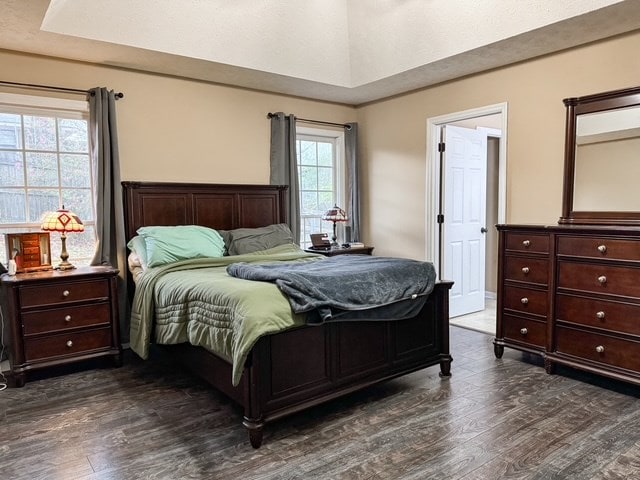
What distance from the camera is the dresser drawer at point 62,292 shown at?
3.16 m

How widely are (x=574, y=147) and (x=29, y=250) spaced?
4.21 metres

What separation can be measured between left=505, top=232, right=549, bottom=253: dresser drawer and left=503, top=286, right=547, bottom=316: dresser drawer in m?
0.31

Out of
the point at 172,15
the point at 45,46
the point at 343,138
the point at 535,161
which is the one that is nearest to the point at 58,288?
the point at 45,46

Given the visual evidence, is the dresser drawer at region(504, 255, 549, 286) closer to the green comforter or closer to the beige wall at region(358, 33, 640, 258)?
the beige wall at region(358, 33, 640, 258)

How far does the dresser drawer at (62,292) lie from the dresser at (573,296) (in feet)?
10.3

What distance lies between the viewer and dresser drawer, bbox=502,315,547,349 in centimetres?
338

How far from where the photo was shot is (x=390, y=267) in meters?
2.95

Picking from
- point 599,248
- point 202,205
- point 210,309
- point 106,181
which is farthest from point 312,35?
point 599,248

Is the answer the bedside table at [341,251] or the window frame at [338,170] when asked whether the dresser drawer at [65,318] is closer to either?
the bedside table at [341,251]

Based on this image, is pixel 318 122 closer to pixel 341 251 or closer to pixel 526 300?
pixel 341 251

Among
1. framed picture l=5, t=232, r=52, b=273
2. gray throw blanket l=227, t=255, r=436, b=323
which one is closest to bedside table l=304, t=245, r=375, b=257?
gray throw blanket l=227, t=255, r=436, b=323

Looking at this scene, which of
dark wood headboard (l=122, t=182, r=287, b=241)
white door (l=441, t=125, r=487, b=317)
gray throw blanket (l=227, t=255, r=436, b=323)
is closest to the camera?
gray throw blanket (l=227, t=255, r=436, b=323)

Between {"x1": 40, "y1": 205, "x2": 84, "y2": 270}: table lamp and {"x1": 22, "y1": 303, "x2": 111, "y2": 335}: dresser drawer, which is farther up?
{"x1": 40, "y1": 205, "x2": 84, "y2": 270}: table lamp

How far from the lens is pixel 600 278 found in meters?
2.98
